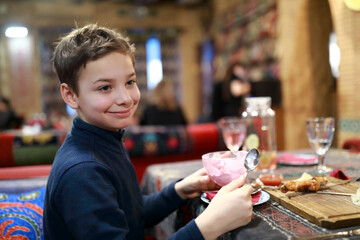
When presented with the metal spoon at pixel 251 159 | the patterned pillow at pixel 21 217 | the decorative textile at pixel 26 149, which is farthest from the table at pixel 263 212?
the decorative textile at pixel 26 149

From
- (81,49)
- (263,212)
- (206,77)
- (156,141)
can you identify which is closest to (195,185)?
(263,212)

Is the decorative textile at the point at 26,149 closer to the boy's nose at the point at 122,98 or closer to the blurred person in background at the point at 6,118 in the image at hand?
the boy's nose at the point at 122,98

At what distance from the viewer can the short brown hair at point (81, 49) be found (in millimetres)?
998

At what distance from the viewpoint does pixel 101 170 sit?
3.05 ft

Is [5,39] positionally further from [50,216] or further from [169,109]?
[50,216]

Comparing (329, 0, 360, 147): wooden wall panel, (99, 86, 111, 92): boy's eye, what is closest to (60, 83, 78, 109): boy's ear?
(99, 86, 111, 92): boy's eye

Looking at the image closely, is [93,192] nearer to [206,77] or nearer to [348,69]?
[348,69]

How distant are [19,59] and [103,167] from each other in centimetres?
874

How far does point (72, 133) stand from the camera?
1054 millimetres

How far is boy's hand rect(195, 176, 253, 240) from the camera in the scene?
0.81m

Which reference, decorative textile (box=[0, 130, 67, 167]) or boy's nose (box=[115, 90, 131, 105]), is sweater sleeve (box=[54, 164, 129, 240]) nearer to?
boy's nose (box=[115, 90, 131, 105])

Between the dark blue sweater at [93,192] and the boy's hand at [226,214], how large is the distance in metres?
0.03

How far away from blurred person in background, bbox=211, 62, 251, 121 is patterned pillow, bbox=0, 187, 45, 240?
354 cm

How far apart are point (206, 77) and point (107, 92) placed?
8436mm
